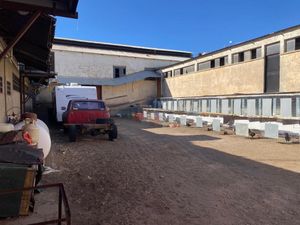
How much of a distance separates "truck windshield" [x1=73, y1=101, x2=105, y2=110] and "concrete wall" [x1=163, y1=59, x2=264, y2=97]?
506 inches

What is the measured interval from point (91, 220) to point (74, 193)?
1447mm

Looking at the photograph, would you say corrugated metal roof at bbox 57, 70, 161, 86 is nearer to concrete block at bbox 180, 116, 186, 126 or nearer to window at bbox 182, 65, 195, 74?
window at bbox 182, 65, 195, 74

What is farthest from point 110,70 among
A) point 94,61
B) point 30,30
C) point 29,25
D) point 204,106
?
point 29,25

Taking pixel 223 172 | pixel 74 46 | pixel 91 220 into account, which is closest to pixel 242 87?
pixel 223 172

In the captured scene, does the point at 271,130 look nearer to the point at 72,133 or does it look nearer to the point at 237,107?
the point at 237,107

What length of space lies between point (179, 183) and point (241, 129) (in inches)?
374

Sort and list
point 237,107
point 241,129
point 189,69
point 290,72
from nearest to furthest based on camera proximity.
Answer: point 241,129, point 290,72, point 237,107, point 189,69

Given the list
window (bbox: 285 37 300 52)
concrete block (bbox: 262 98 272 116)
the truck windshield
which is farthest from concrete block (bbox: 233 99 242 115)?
the truck windshield

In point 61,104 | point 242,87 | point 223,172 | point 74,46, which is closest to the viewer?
point 223,172

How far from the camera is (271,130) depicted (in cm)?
1416

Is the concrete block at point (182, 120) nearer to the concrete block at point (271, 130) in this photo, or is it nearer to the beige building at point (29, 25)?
the concrete block at point (271, 130)

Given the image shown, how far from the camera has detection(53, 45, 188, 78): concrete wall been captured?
39125mm

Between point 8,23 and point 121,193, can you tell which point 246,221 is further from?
point 8,23

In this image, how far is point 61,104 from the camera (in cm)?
1833
